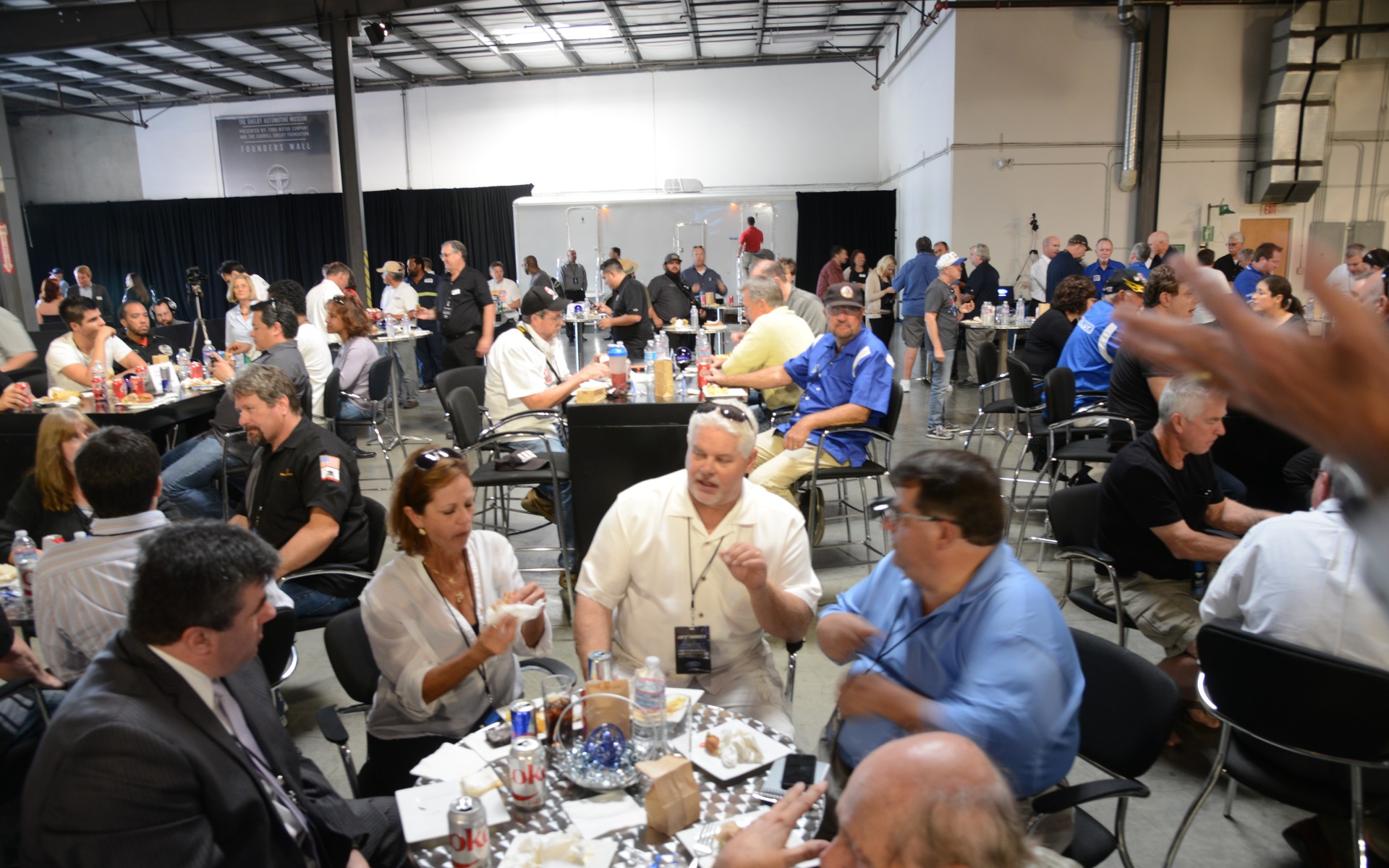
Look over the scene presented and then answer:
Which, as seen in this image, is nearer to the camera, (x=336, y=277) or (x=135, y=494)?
(x=135, y=494)

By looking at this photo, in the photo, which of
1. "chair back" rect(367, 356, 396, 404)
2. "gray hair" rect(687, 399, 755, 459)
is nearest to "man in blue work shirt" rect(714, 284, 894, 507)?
"gray hair" rect(687, 399, 755, 459)

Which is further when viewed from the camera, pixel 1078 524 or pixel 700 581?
pixel 1078 524

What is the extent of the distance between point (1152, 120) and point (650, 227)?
303 inches

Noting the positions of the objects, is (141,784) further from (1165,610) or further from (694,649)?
(1165,610)

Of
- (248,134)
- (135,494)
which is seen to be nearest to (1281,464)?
(135,494)

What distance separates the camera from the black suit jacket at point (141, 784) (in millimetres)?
1300

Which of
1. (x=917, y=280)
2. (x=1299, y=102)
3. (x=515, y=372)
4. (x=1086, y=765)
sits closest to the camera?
(x=1086, y=765)

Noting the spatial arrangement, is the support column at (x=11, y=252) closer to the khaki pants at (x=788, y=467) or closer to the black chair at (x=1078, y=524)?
the khaki pants at (x=788, y=467)

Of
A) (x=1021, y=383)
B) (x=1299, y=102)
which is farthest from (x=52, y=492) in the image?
(x=1299, y=102)

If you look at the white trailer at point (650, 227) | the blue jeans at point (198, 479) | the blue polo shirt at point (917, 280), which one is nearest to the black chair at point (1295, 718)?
the blue jeans at point (198, 479)

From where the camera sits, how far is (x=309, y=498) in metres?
3.11

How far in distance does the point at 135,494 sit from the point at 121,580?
25 centimetres

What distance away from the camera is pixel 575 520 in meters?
4.08

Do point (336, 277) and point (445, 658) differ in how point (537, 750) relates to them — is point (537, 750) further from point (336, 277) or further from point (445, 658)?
point (336, 277)
